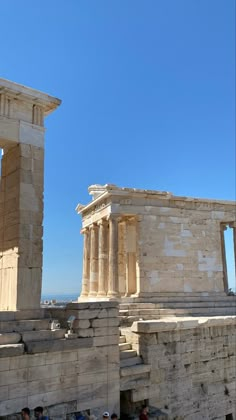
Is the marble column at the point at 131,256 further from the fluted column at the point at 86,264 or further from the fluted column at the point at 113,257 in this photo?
the fluted column at the point at 86,264

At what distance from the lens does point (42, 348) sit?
8523 mm

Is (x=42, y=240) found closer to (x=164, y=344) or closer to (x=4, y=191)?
(x=4, y=191)

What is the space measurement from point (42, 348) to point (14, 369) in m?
0.70

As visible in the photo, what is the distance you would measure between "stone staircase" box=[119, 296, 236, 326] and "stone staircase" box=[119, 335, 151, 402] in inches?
102

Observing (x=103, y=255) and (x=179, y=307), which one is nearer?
(x=179, y=307)

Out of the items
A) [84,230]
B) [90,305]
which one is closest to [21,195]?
[90,305]

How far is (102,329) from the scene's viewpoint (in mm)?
9727

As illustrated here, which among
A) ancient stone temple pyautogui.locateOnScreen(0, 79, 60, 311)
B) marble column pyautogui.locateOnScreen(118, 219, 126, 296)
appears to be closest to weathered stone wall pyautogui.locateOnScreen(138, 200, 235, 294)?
marble column pyautogui.locateOnScreen(118, 219, 126, 296)

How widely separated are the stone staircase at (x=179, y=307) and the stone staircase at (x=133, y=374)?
2581mm

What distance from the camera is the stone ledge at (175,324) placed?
11.3 m

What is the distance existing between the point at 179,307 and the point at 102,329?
303 inches

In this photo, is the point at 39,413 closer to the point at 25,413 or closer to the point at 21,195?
the point at 25,413

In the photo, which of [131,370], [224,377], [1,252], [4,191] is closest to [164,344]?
[131,370]

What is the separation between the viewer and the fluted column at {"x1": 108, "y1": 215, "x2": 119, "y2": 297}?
1708cm
